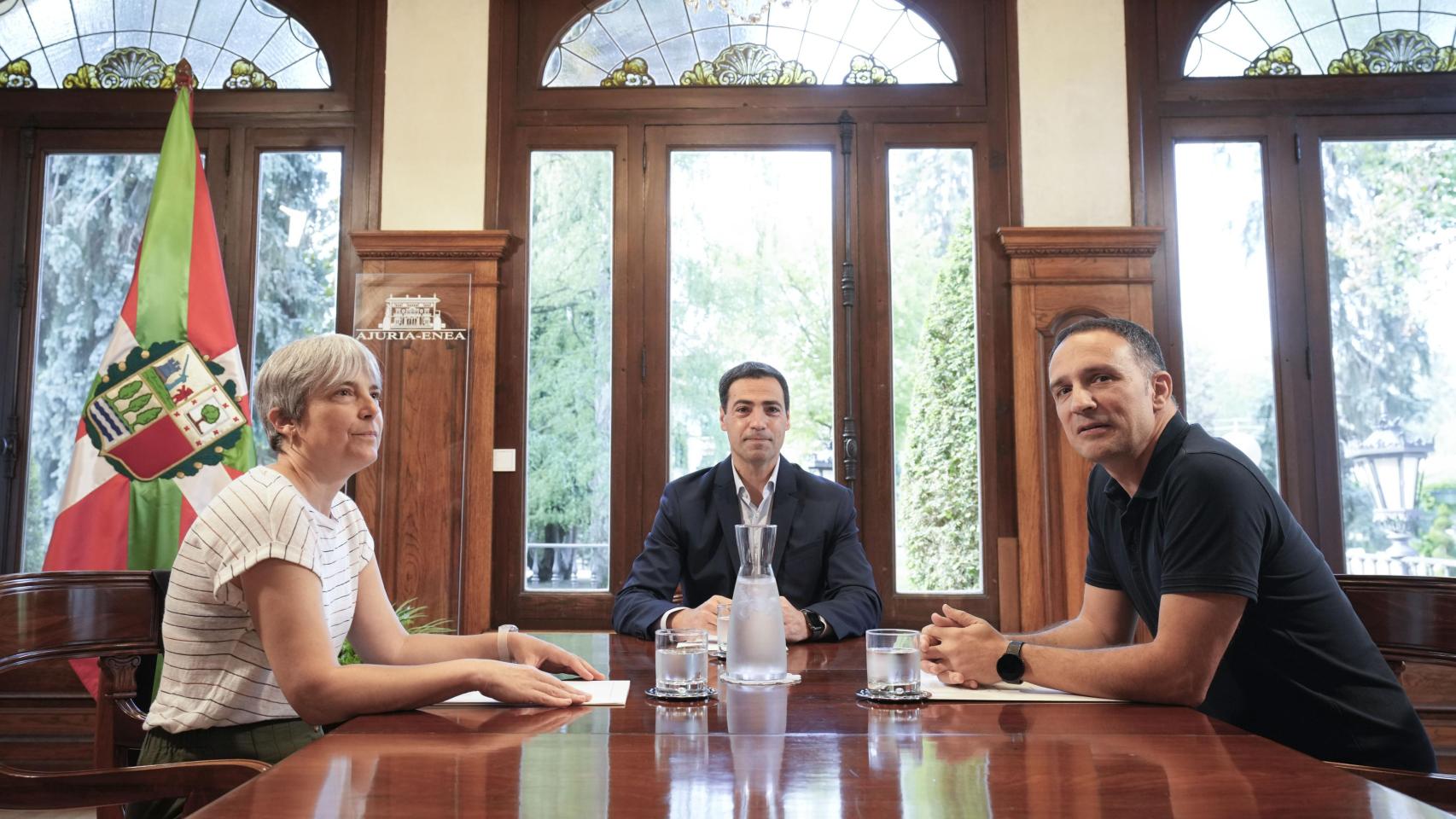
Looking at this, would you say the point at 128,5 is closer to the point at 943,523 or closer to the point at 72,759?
the point at 72,759

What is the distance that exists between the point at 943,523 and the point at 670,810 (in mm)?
3099

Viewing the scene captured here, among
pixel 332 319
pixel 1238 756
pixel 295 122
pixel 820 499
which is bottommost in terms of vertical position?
pixel 1238 756

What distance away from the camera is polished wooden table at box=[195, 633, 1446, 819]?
0.86 m

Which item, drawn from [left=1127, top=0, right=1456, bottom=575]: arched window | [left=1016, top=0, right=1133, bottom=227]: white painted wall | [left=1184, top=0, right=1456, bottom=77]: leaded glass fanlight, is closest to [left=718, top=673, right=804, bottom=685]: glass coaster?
[left=1016, top=0, right=1133, bottom=227]: white painted wall

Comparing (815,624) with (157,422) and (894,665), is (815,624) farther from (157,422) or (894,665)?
(157,422)

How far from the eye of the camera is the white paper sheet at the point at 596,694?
1351 mm

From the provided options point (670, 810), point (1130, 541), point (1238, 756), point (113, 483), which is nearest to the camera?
point (670, 810)

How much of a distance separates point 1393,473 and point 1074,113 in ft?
5.79

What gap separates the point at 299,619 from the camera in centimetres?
135

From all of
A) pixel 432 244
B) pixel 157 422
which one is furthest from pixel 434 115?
pixel 157 422

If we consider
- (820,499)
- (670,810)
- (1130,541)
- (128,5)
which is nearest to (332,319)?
(128,5)

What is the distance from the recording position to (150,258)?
3.39m

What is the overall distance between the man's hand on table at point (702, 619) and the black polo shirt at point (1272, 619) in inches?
31.1

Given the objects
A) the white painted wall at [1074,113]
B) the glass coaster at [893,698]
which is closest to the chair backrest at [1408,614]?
the glass coaster at [893,698]
